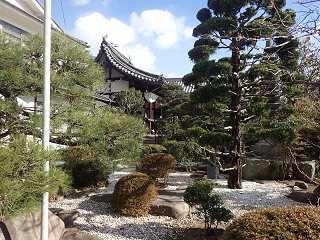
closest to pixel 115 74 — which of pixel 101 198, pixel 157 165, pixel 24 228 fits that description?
pixel 157 165

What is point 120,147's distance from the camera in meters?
3.74

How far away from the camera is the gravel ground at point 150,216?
4.05m

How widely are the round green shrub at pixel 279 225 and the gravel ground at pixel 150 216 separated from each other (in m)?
1.85

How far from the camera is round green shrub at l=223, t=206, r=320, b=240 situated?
2199 mm

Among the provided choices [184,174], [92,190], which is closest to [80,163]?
[92,190]

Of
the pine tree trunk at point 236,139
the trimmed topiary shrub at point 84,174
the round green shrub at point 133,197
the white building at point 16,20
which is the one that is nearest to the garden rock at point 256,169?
the pine tree trunk at point 236,139

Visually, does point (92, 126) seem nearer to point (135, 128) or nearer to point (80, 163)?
point (135, 128)

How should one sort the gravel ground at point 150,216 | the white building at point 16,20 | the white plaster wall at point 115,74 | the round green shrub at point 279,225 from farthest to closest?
1. the white plaster wall at point 115,74
2. the white building at point 16,20
3. the gravel ground at point 150,216
4. the round green shrub at point 279,225

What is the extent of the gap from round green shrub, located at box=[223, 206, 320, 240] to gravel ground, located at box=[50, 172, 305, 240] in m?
1.85

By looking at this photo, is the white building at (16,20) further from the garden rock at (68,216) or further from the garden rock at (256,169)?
the garden rock at (256,169)

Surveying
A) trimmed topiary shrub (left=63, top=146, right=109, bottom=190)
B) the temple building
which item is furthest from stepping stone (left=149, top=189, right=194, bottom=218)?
the temple building

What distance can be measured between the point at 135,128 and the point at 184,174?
5.86 m

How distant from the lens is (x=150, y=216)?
15.6ft

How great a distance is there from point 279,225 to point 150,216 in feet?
9.77
